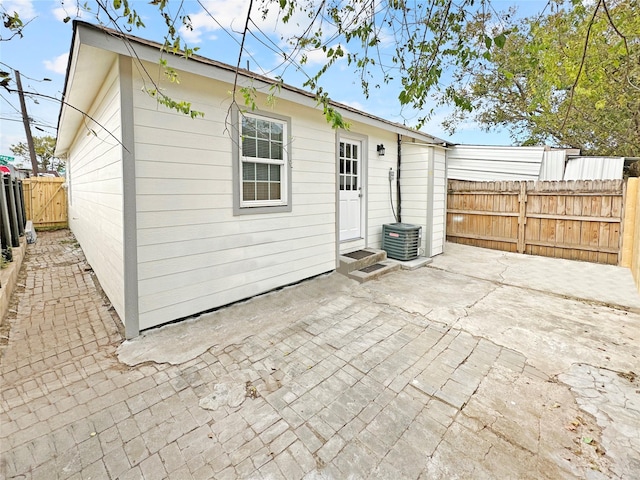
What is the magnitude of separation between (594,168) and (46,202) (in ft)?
56.7

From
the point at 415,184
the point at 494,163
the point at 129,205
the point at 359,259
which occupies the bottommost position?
the point at 359,259

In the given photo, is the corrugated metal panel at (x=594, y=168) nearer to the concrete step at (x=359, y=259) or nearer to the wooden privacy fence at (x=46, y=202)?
the concrete step at (x=359, y=259)

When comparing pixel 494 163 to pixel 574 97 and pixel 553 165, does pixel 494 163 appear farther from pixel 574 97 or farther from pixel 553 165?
pixel 574 97

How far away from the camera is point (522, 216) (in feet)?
24.5

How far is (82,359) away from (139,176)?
1828 millimetres

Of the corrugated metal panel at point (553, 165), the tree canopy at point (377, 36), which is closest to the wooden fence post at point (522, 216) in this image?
the corrugated metal panel at point (553, 165)

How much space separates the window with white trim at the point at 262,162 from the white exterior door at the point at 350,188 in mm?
1601

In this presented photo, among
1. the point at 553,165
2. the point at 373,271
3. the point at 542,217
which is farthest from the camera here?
the point at 553,165

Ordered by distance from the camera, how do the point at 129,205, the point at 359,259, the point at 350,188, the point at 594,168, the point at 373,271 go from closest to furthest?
the point at 129,205 → the point at 373,271 → the point at 359,259 → the point at 350,188 → the point at 594,168

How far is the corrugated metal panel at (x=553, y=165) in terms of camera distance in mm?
7680

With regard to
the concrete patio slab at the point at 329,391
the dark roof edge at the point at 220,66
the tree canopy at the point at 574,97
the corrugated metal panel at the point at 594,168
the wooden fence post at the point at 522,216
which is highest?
the tree canopy at the point at 574,97

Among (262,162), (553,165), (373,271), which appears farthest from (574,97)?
(262,162)

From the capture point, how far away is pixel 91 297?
14.6 ft

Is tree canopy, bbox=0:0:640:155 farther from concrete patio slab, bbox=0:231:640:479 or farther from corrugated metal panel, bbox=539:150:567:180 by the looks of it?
corrugated metal panel, bbox=539:150:567:180
